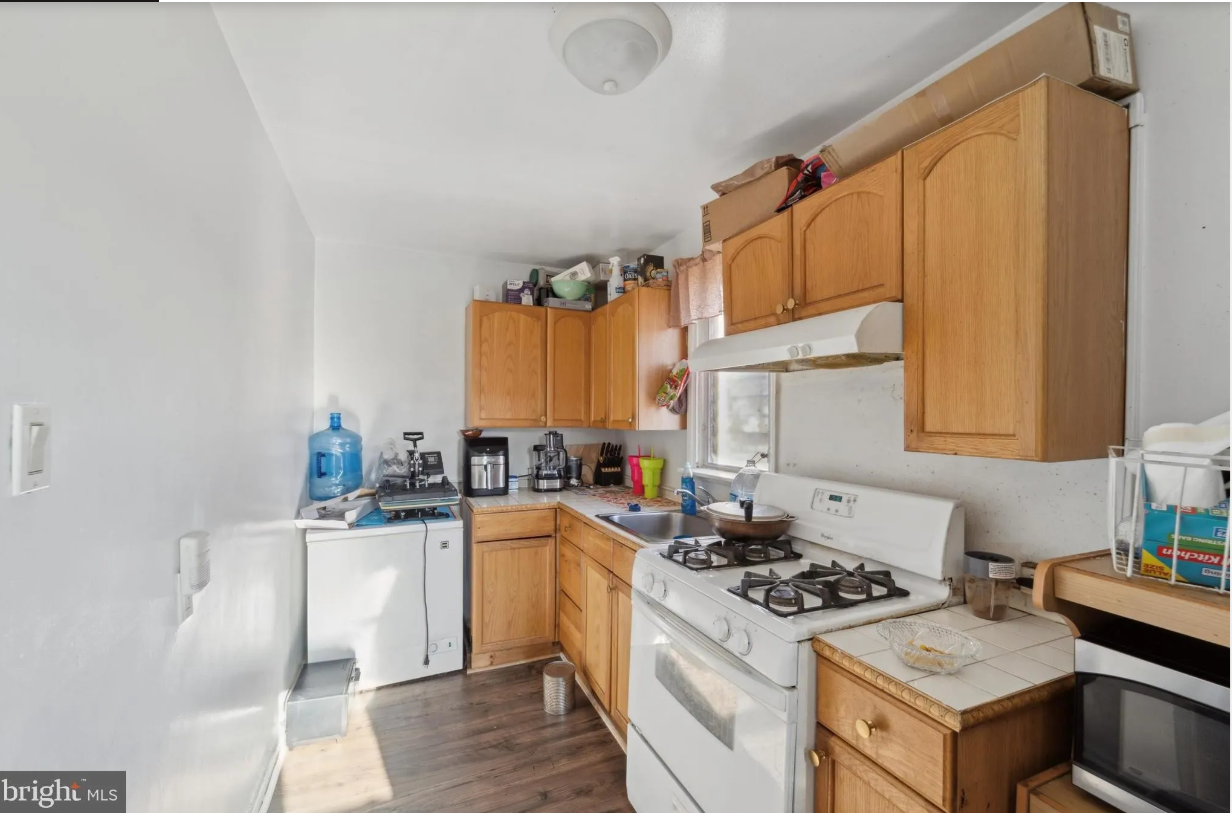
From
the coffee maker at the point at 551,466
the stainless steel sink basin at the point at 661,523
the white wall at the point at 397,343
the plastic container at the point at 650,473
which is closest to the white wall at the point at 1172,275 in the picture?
the stainless steel sink basin at the point at 661,523

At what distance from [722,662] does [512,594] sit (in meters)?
1.76

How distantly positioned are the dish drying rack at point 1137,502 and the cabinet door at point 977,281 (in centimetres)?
16

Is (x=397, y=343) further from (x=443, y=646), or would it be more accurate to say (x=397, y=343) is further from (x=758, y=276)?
(x=758, y=276)

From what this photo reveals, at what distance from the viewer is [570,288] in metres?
3.38

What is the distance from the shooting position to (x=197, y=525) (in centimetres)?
123

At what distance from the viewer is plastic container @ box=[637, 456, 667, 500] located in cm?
310

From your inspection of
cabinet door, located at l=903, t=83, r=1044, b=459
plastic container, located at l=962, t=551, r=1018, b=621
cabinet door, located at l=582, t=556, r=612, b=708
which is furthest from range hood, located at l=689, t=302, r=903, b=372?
cabinet door, located at l=582, t=556, r=612, b=708

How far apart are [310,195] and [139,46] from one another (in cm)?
167

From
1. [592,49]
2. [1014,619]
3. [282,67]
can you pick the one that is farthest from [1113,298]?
[282,67]

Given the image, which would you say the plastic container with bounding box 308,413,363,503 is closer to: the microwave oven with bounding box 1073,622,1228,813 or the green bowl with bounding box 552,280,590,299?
the green bowl with bounding box 552,280,590,299

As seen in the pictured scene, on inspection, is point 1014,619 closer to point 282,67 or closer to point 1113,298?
point 1113,298

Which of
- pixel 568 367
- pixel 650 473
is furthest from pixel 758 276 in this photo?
pixel 568 367

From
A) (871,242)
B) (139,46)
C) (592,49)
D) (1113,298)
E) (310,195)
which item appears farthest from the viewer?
(310,195)

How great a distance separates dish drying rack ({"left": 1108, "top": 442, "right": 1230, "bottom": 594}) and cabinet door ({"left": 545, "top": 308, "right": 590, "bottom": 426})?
107 inches
